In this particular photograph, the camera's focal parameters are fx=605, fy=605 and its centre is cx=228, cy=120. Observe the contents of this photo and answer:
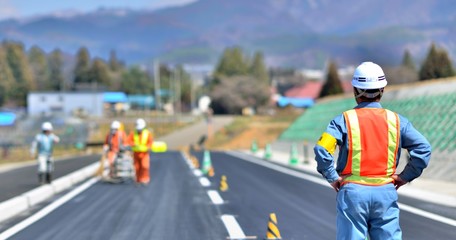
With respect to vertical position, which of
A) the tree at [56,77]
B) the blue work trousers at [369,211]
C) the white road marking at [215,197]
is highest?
the tree at [56,77]

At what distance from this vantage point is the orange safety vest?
15.3ft

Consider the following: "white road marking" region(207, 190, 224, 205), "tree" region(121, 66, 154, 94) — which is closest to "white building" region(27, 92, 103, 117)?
"tree" region(121, 66, 154, 94)

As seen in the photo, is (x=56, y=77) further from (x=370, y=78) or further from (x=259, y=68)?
(x=370, y=78)

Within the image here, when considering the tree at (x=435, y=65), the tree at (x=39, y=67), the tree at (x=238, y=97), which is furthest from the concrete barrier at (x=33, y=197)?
the tree at (x=39, y=67)

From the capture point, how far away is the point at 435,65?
53.2 m

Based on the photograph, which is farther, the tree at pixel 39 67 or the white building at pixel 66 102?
the tree at pixel 39 67

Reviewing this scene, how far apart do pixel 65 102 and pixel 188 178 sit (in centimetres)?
8652

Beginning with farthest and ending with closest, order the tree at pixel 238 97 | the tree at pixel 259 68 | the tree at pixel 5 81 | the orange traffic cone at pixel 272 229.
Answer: the tree at pixel 259 68 → the tree at pixel 5 81 → the tree at pixel 238 97 → the orange traffic cone at pixel 272 229

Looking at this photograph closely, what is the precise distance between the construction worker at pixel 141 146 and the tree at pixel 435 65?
132 feet

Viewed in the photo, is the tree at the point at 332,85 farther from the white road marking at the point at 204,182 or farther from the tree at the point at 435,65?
the white road marking at the point at 204,182

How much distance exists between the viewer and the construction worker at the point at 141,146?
17938mm

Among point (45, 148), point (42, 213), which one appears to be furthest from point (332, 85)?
point (42, 213)

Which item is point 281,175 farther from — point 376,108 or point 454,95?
point 376,108

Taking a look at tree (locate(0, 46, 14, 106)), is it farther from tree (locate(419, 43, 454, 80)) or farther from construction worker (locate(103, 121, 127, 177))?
construction worker (locate(103, 121, 127, 177))
